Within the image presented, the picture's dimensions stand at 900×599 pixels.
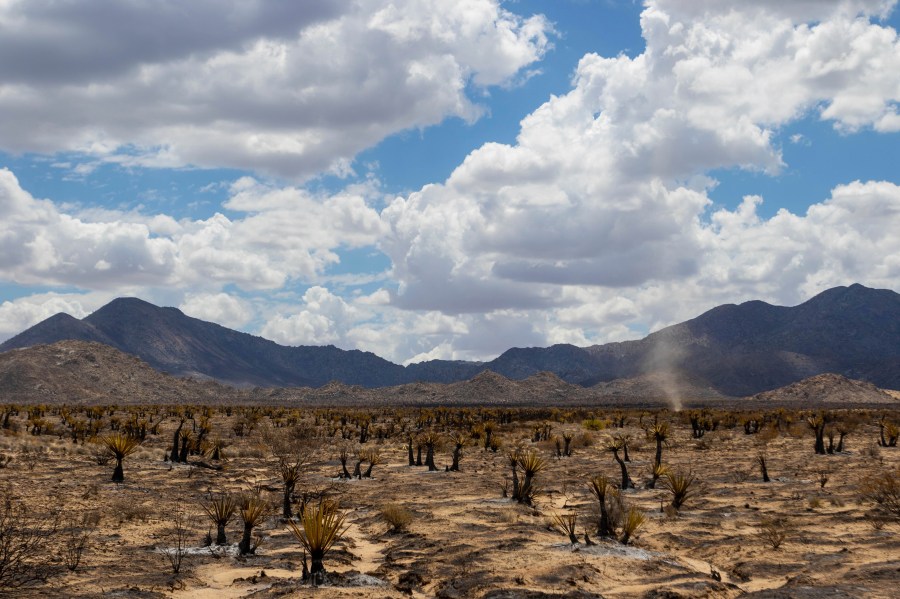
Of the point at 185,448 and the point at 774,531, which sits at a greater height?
the point at 185,448

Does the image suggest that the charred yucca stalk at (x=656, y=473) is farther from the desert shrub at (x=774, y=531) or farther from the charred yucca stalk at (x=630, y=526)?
the charred yucca stalk at (x=630, y=526)

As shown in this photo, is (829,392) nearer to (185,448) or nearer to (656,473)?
(656,473)

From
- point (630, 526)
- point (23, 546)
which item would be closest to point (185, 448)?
point (23, 546)

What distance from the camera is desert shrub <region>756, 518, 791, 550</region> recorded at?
1333 cm

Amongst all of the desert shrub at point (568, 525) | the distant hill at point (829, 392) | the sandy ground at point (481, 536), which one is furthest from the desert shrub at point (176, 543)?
the distant hill at point (829, 392)

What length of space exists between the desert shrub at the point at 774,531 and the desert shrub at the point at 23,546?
474 inches

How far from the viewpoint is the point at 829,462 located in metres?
25.4

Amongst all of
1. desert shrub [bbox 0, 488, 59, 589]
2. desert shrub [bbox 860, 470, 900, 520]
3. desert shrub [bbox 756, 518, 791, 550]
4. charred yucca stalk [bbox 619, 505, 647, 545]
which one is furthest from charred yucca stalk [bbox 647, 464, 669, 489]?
desert shrub [bbox 0, 488, 59, 589]

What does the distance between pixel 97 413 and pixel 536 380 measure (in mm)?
120657

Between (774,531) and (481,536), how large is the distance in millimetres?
5474

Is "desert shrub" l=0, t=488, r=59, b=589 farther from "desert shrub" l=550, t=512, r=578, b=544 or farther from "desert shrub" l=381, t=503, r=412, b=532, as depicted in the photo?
"desert shrub" l=550, t=512, r=578, b=544

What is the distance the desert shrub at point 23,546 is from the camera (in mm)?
9703

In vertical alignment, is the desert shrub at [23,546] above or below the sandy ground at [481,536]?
above

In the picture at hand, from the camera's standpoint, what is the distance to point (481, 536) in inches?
559
